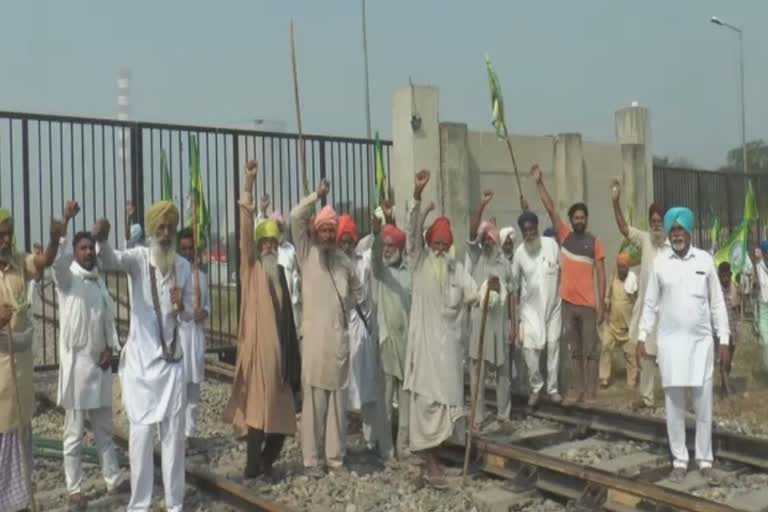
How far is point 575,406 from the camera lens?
8055 millimetres

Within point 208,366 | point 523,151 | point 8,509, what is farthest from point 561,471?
point 523,151

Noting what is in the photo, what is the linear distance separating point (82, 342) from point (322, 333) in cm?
166

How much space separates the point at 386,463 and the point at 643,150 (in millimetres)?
11028

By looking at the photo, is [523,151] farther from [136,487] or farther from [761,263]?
[136,487]

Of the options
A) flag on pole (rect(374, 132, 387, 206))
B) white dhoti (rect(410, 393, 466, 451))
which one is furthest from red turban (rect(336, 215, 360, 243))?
flag on pole (rect(374, 132, 387, 206))

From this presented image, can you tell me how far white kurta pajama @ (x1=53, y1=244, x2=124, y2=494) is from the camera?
19.4 feet

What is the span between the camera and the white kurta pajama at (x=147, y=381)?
5.27m

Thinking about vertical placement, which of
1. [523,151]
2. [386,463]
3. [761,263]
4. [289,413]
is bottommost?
[386,463]

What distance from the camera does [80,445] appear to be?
5.98 metres

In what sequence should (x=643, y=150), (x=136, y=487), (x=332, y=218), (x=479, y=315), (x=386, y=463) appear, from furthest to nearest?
1. (x=643, y=150)
2. (x=479, y=315)
3. (x=386, y=463)
4. (x=332, y=218)
5. (x=136, y=487)

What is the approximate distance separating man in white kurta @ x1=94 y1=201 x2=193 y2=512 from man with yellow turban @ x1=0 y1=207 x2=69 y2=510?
558mm

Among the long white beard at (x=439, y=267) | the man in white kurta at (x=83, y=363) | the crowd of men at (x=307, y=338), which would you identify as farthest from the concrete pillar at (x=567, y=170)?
the man in white kurta at (x=83, y=363)

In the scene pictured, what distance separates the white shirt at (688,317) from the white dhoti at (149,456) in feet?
11.3

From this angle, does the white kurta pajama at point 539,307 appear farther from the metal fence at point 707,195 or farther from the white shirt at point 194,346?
the metal fence at point 707,195
